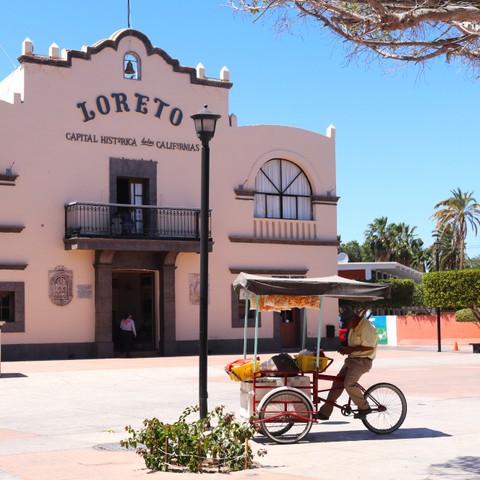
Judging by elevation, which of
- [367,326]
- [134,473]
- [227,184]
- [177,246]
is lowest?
[134,473]

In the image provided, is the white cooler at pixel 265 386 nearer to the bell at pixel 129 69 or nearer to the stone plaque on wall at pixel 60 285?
the stone plaque on wall at pixel 60 285

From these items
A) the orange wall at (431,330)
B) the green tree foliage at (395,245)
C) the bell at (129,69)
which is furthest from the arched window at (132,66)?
the green tree foliage at (395,245)

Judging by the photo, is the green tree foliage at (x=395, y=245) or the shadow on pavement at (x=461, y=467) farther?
the green tree foliage at (x=395, y=245)

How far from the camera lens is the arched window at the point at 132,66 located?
34.6 meters

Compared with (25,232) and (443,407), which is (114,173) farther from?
(443,407)

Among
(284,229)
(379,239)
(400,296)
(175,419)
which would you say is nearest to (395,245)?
(379,239)

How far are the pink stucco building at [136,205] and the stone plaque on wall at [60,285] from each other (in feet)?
0.14

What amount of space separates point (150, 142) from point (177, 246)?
4245 mm

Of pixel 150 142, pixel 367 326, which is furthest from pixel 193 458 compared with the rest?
pixel 150 142

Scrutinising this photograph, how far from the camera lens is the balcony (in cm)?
3219

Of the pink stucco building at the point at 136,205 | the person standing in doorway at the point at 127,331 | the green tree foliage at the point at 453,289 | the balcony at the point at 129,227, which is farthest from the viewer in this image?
the green tree foliage at the point at 453,289

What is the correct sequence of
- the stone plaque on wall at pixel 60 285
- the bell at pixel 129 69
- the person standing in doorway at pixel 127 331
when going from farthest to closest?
the bell at pixel 129 69, the person standing in doorway at pixel 127 331, the stone plaque on wall at pixel 60 285

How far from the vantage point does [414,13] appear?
8680 mm

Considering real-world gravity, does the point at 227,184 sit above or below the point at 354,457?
above
